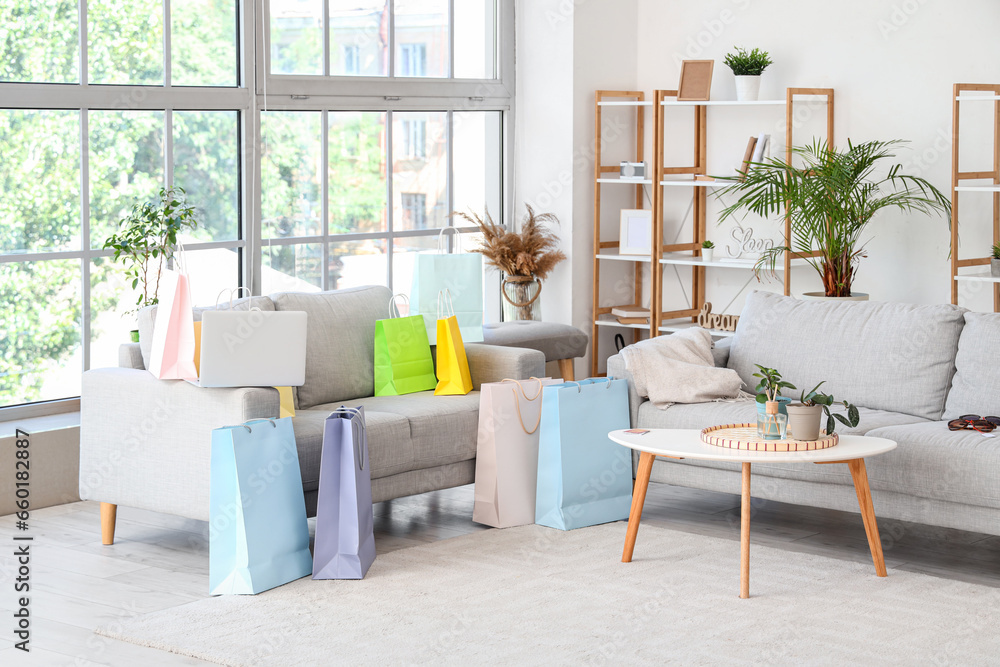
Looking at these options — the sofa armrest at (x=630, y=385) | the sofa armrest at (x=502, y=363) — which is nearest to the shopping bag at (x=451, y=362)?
the sofa armrest at (x=502, y=363)

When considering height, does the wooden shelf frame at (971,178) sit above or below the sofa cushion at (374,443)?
above

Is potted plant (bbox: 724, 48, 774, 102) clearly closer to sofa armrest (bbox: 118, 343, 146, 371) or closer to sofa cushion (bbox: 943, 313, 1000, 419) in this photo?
sofa cushion (bbox: 943, 313, 1000, 419)

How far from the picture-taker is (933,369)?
14.9 ft

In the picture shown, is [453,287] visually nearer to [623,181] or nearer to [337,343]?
[337,343]

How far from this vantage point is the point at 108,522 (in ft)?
14.3

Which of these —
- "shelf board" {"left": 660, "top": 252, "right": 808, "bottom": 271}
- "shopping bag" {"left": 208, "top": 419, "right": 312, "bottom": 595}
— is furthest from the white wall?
"shopping bag" {"left": 208, "top": 419, "right": 312, "bottom": 595}

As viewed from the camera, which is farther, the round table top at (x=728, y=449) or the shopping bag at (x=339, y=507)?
the shopping bag at (x=339, y=507)

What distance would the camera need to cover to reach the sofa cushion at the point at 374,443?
13.6ft

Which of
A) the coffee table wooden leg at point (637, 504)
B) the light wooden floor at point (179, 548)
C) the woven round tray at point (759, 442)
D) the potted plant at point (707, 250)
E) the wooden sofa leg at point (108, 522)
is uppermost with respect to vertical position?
the potted plant at point (707, 250)

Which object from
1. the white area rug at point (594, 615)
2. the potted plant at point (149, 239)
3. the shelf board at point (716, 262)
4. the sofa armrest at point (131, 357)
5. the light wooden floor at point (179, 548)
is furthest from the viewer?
the shelf board at point (716, 262)

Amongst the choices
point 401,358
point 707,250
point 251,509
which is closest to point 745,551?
point 251,509

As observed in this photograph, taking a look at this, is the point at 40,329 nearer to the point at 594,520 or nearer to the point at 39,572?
the point at 39,572

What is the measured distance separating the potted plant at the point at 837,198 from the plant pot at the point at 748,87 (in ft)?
1.30

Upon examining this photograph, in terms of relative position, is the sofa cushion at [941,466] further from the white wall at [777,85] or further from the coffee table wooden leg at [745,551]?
the white wall at [777,85]
